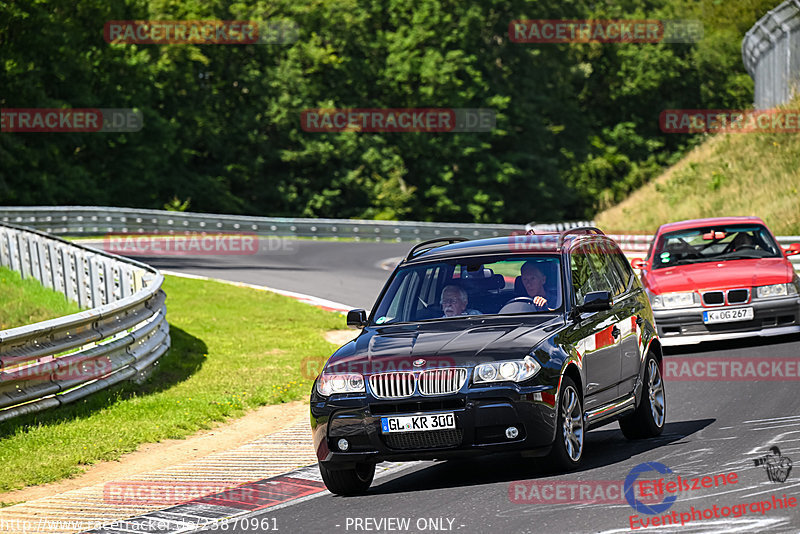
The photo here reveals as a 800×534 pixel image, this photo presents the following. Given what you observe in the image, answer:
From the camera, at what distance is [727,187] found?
38.3 meters

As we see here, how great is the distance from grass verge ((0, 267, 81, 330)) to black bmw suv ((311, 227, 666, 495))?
10778 millimetres

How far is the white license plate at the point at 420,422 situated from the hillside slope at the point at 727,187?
24811mm

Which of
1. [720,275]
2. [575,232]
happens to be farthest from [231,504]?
[720,275]

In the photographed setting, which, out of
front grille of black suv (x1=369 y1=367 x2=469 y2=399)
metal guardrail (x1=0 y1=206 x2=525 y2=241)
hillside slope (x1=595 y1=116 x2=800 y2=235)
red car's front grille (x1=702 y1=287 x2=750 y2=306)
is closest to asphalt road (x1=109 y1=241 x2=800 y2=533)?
front grille of black suv (x1=369 y1=367 x2=469 y2=399)

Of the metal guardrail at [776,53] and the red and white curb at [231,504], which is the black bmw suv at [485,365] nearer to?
the red and white curb at [231,504]

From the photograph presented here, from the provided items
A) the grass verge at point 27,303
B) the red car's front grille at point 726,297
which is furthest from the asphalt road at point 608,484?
the grass verge at point 27,303

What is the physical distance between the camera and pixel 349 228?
47.1 metres

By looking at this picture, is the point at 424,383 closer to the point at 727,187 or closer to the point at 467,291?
the point at 467,291

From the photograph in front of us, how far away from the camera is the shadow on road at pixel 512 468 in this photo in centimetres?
868

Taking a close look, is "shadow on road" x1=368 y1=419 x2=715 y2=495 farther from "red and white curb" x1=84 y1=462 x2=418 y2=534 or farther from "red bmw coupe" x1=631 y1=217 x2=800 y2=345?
"red bmw coupe" x1=631 y1=217 x2=800 y2=345

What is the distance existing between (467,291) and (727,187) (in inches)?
1193

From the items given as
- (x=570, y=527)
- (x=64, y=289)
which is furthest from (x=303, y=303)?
(x=570, y=527)

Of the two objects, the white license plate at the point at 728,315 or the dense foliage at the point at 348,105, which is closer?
the white license plate at the point at 728,315

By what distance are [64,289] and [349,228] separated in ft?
84.2
